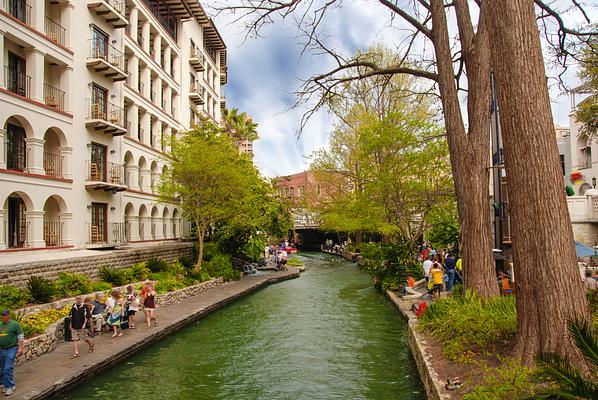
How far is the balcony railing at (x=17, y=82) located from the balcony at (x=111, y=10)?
6.27m

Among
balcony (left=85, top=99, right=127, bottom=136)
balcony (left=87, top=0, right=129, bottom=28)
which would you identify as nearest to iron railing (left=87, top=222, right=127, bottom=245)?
balcony (left=85, top=99, right=127, bottom=136)

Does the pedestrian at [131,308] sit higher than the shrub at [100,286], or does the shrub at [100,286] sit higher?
the shrub at [100,286]

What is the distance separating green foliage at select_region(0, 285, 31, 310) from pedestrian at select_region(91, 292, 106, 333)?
1798 mm

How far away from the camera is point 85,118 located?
23.5 metres

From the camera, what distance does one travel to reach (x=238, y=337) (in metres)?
16.2

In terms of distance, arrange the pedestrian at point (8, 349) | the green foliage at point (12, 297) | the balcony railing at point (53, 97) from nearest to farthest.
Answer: the pedestrian at point (8, 349) → the green foliage at point (12, 297) → the balcony railing at point (53, 97)

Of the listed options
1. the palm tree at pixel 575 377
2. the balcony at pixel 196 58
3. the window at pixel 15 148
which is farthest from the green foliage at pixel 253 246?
the palm tree at pixel 575 377

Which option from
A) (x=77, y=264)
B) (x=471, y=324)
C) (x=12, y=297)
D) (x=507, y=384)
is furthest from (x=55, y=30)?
(x=507, y=384)

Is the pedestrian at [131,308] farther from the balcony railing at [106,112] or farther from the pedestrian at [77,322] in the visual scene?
the balcony railing at [106,112]

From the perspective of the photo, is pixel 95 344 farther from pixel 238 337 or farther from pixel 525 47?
pixel 525 47

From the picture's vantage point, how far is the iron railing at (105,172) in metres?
24.2

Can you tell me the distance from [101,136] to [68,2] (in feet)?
21.0

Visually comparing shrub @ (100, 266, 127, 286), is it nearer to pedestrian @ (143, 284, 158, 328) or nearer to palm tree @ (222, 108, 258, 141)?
pedestrian @ (143, 284, 158, 328)

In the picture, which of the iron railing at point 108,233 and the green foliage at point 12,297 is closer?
the green foliage at point 12,297
